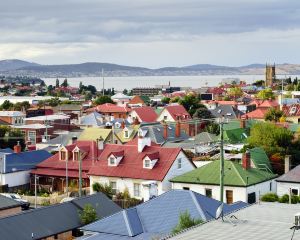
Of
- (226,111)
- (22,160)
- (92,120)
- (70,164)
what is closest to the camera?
(70,164)

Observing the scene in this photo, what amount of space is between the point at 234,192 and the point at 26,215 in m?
15.3

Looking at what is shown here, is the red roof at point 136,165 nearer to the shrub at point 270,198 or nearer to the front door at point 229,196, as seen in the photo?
the front door at point 229,196

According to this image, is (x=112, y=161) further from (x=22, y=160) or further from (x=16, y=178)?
(x=22, y=160)

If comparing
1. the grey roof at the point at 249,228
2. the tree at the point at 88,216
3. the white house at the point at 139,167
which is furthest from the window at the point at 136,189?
the grey roof at the point at 249,228

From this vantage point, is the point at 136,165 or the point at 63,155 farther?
the point at 63,155

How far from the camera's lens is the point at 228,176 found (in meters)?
42.6

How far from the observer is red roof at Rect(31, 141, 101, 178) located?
51188mm

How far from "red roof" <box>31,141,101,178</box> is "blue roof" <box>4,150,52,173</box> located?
3.18ft

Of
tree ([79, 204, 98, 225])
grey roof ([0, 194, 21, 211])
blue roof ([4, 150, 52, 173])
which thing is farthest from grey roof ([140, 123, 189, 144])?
tree ([79, 204, 98, 225])

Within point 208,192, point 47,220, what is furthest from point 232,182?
point 47,220

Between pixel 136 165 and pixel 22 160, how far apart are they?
1108cm

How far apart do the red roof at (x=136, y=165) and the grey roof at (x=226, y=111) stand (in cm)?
6153

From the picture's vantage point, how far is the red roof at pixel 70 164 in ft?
168

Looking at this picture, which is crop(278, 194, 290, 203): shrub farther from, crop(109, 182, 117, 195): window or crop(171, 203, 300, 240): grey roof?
crop(171, 203, 300, 240): grey roof
